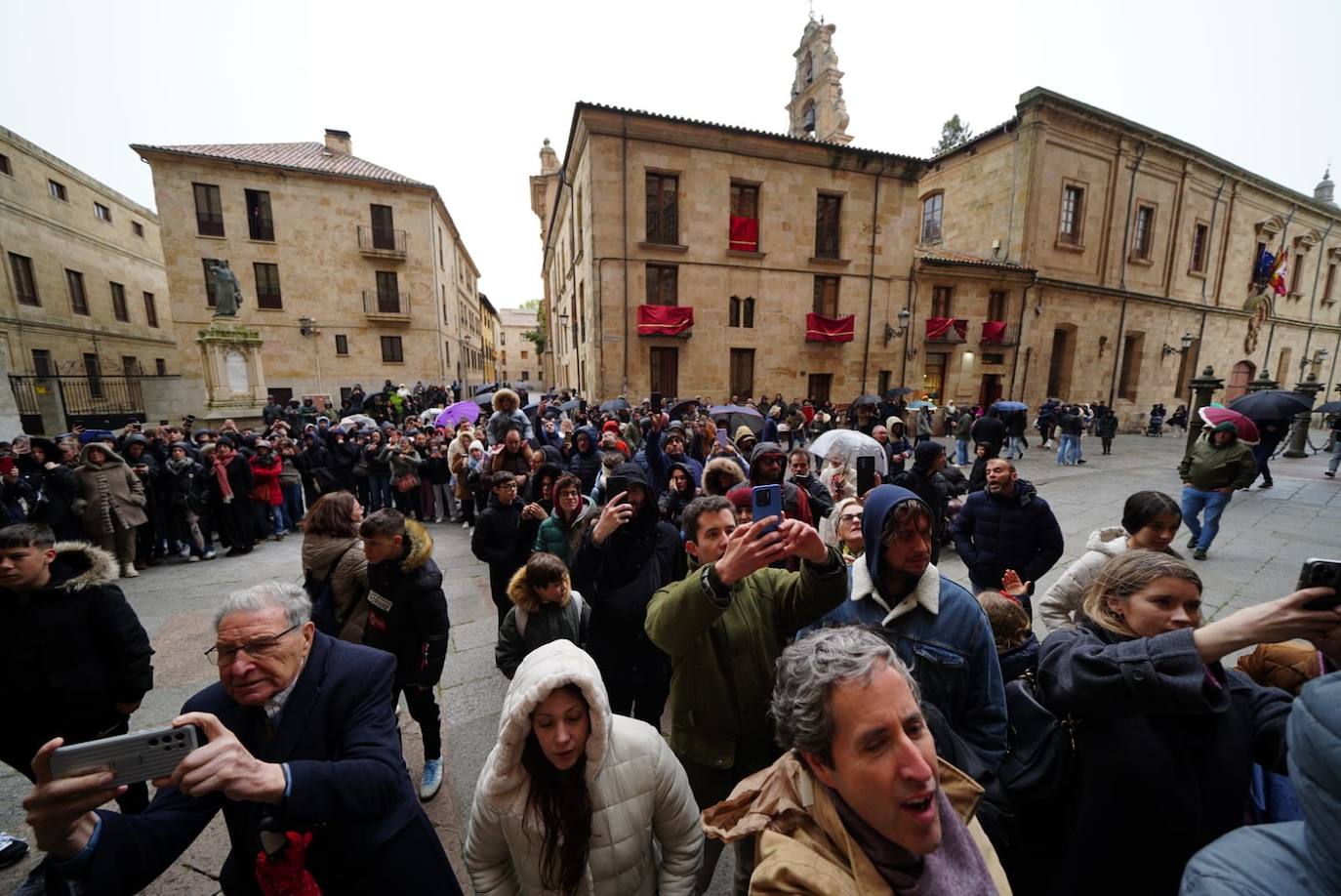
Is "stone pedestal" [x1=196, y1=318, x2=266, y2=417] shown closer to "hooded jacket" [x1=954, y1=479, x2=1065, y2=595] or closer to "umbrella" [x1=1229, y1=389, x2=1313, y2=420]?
"hooded jacket" [x1=954, y1=479, x2=1065, y2=595]

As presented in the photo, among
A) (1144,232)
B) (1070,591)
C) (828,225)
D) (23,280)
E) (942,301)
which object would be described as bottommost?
(1070,591)

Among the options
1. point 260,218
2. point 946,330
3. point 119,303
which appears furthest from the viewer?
point 119,303

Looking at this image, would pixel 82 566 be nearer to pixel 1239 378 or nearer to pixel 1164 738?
pixel 1164 738

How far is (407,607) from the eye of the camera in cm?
270

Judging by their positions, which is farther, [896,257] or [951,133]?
[951,133]

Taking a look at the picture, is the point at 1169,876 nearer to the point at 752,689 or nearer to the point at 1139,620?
the point at 1139,620

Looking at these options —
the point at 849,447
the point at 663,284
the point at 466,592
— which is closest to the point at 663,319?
the point at 663,284

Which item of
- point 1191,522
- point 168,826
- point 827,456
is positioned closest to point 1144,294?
point 1191,522

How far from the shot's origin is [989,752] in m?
1.75

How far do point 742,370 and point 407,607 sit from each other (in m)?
15.9

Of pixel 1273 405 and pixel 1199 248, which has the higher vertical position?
pixel 1199 248

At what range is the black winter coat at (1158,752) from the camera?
1.32 meters

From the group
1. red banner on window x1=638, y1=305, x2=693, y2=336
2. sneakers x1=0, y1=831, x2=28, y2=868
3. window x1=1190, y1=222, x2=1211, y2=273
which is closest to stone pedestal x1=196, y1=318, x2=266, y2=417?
red banner on window x1=638, y1=305, x2=693, y2=336

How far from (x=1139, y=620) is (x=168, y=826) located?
3058 millimetres
